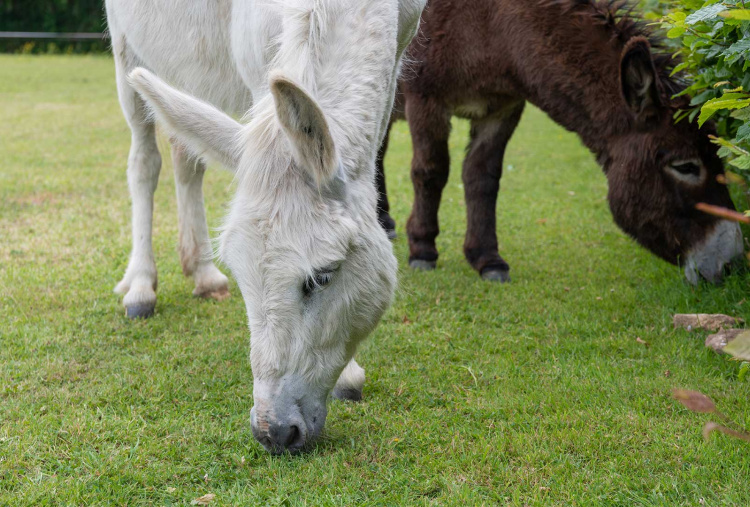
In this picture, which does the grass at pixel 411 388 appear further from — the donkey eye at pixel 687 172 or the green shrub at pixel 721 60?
the green shrub at pixel 721 60

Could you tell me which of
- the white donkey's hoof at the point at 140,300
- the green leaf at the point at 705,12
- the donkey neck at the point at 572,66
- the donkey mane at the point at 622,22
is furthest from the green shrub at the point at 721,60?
the white donkey's hoof at the point at 140,300

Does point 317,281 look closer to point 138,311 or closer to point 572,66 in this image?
point 138,311

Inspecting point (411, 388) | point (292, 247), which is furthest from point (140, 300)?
point (292, 247)

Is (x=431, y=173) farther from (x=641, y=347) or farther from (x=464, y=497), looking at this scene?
(x=464, y=497)

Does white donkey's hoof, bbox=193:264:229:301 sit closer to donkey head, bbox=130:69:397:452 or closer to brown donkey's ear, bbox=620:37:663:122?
donkey head, bbox=130:69:397:452

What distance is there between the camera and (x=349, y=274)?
8.39 feet

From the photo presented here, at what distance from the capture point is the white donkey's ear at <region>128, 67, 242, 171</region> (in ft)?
8.24

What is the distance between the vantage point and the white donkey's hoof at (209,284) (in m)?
4.78

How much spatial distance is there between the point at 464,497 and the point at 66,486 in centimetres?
147

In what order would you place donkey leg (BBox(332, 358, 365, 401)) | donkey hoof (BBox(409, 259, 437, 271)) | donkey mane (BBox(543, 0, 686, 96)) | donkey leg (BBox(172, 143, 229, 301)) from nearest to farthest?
donkey leg (BBox(332, 358, 365, 401)), donkey mane (BBox(543, 0, 686, 96)), donkey leg (BBox(172, 143, 229, 301)), donkey hoof (BBox(409, 259, 437, 271))

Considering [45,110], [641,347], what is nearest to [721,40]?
[641,347]

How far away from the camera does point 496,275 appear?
5164mm

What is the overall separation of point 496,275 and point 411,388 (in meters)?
1.92

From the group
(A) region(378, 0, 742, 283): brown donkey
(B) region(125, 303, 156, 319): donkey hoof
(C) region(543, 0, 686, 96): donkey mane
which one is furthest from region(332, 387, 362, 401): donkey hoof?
(C) region(543, 0, 686, 96): donkey mane
